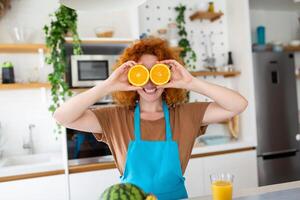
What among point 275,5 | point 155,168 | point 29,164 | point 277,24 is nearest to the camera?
point 155,168

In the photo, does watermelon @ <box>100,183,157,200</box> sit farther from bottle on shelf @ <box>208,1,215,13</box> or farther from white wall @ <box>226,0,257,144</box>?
bottle on shelf @ <box>208,1,215,13</box>

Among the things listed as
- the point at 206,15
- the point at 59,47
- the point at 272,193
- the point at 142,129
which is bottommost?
the point at 272,193

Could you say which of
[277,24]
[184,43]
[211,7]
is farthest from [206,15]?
[277,24]

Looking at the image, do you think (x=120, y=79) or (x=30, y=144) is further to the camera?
(x=30, y=144)

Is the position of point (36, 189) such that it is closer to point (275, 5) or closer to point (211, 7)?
point (211, 7)

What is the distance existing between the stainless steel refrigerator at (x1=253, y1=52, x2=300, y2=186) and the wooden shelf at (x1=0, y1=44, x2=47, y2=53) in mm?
2086

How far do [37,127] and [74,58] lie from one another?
0.82 m

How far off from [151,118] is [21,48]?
168cm

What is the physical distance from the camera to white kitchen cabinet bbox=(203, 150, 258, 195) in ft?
8.46

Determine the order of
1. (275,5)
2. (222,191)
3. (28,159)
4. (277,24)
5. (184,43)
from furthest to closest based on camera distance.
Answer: (277,24), (275,5), (184,43), (28,159), (222,191)

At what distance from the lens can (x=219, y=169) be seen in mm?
2615

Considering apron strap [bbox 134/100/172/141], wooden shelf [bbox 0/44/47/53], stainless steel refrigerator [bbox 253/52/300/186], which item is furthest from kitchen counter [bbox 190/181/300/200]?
wooden shelf [bbox 0/44/47/53]

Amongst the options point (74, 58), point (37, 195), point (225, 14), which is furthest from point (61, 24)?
point (225, 14)

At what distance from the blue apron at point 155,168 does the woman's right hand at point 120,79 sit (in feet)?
0.71
